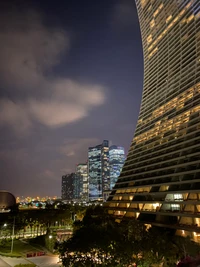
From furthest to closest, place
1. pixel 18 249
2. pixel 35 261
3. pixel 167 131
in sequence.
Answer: pixel 167 131 → pixel 18 249 → pixel 35 261

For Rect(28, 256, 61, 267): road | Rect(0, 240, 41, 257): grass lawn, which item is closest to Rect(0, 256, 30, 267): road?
Rect(28, 256, 61, 267): road

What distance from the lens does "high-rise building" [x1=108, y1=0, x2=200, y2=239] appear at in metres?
42.6

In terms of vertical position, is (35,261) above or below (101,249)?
below

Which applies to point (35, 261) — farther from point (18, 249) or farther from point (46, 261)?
point (18, 249)

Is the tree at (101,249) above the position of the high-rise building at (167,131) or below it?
below

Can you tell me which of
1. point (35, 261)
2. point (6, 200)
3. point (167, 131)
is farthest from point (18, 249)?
point (6, 200)

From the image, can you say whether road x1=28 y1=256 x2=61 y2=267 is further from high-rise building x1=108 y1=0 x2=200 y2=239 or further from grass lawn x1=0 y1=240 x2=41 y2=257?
high-rise building x1=108 y1=0 x2=200 y2=239

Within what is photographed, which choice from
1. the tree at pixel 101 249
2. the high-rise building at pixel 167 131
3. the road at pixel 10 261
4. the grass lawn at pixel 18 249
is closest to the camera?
the tree at pixel 101 249

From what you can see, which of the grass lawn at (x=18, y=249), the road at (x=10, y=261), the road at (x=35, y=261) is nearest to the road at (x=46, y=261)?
the road at (x=35, y=261)

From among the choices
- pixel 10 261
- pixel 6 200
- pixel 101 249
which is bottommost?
pixel 10 261

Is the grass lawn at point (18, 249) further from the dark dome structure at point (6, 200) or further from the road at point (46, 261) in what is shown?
the dark dome structure at point (6, 200)

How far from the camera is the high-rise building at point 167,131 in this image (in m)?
42.6

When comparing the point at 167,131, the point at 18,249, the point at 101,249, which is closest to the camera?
the point at 101,249

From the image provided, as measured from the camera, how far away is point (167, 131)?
2146 inches
